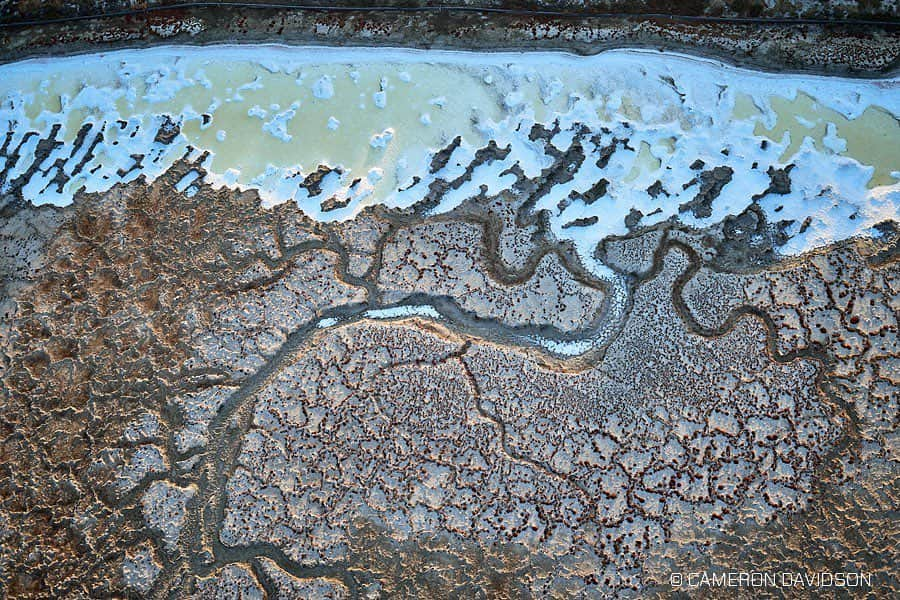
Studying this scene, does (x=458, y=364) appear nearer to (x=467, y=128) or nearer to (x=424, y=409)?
(x=424, y=409)

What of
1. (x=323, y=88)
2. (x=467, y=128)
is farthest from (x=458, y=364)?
(x=323, y=88)

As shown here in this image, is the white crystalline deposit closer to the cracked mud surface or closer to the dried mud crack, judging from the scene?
the dried mud crack

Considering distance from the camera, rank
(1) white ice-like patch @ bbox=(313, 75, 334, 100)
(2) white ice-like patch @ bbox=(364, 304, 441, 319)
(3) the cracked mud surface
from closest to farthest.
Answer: (3) the cracked mud surface, (2) white ice-like patch @ bbox=(364, 304, 441, 319), (1) white ice-like patch @ bbox=(313, 75, 334, 100)

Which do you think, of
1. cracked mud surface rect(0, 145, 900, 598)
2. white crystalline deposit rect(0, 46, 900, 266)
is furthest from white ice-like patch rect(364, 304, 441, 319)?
white crystalline deposit rect(0, 46, 900, 266)

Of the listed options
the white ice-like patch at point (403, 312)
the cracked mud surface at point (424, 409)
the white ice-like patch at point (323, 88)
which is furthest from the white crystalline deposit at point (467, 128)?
the white ice-like patch at point (403, 312)

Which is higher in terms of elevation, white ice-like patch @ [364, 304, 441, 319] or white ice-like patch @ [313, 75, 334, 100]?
white ice-like patch @ [313, 75, 334, 100]

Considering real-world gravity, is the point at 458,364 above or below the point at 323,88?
below
